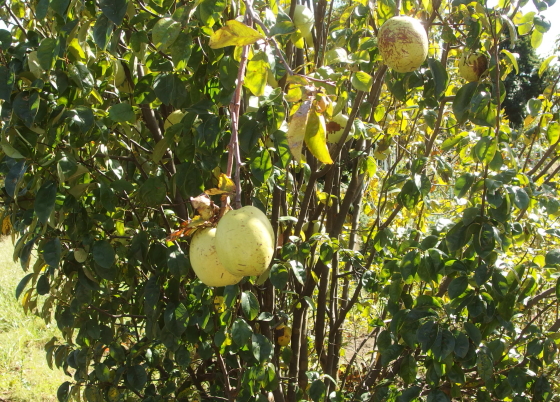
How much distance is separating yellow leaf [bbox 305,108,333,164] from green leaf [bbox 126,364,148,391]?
4.13 feet

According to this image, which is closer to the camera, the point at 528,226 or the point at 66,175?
the point at 66,175

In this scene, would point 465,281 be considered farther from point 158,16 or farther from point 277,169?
point 158,16

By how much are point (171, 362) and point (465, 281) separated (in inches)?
45.7

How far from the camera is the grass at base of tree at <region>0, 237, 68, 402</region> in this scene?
328 cm

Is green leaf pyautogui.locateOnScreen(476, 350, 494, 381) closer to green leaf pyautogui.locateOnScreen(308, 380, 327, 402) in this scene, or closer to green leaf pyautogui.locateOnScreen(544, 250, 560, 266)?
green leaf pyautogui.locateOnScreen(544, 250, 560, 266)

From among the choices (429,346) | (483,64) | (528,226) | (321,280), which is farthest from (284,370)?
(483,64)

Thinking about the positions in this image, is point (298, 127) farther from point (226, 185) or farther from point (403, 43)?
point (403, 43)

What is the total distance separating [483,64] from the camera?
1.43m

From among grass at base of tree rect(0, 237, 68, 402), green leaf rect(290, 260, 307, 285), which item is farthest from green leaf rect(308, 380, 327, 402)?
grass at base of tree rect(0, 237, 68, 402)

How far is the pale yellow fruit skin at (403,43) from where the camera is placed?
1145 millimetres

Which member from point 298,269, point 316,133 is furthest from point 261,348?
point 316,133

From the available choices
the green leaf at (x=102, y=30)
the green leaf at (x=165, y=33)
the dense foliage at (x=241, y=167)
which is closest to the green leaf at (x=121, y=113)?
the dense foliage at (x=241, y=167)

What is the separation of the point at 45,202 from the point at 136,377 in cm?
86

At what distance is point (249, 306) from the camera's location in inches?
54.9
